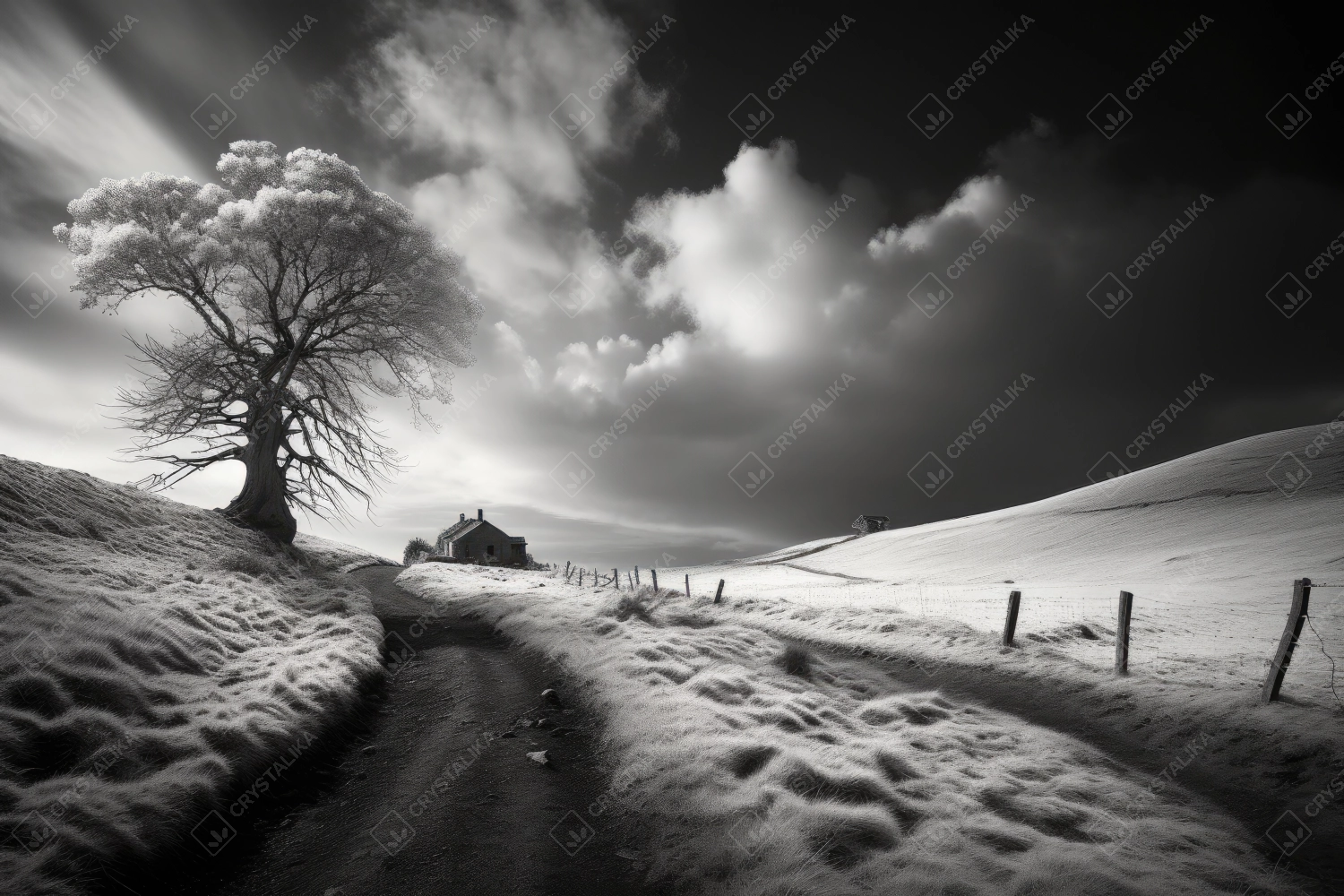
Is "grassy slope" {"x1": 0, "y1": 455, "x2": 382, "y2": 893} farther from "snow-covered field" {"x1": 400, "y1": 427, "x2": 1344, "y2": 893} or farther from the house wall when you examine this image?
the house wall

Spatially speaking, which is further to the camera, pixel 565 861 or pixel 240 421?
pixel 240 421

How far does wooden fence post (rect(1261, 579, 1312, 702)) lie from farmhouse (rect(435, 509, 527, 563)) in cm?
Result: 5705

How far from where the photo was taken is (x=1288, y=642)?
9.35m

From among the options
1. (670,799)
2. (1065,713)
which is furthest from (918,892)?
(1065,713)

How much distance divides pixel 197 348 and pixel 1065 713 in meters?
Answer: 28.2

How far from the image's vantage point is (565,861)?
5.50 meters

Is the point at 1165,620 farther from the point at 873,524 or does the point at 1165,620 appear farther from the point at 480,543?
the point at 873,524

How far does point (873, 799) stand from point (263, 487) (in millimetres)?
24618

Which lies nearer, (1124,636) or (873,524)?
(1124,636)

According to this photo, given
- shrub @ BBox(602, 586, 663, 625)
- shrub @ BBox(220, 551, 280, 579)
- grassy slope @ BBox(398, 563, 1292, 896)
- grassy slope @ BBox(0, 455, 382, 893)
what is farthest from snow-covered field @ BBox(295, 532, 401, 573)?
grassy slope @ BBox(398, 563, 1292, 896)

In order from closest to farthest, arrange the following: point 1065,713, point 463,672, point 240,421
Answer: point 1065,713, point 463,672, point 240,421

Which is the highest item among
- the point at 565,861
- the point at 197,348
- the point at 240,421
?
the point at 197,348

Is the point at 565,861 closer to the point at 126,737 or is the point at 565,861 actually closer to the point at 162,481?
the point at 126,737

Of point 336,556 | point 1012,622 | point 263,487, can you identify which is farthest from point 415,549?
point 1012,622
